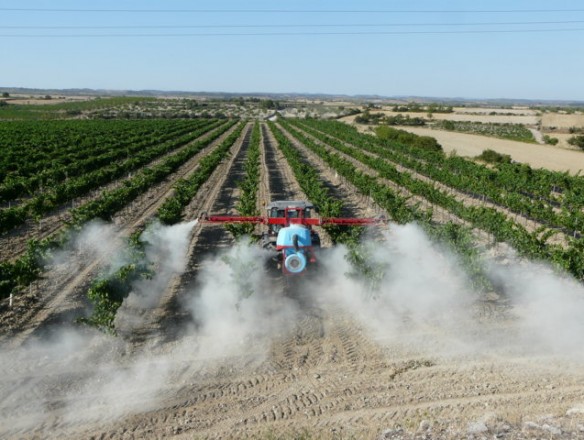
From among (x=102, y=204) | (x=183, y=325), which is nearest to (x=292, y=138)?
(x=102, y=204)

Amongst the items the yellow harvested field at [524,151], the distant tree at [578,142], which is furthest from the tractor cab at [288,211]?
the distant tree at [578,142]

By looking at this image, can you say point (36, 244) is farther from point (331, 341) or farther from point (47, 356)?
point (331, 341)

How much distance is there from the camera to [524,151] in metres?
59.6

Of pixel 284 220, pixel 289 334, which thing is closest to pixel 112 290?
pixel 289 334

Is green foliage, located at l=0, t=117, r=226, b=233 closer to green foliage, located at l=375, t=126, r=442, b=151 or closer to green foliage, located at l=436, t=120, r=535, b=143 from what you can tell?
green foliage, located at l=375, t=126, r=442, b=151

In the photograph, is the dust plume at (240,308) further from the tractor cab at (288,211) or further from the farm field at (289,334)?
the tractor cab at (288,211)

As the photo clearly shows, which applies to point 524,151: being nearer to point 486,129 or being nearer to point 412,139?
point 412,139

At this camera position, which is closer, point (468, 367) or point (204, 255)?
point (468, 367)

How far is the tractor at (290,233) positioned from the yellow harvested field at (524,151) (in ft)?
118

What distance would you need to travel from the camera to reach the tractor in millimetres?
12570

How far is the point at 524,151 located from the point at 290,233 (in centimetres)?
5430

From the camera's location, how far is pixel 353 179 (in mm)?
29062

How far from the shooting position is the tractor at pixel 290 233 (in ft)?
41.2

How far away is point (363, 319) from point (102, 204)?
12.7 m
